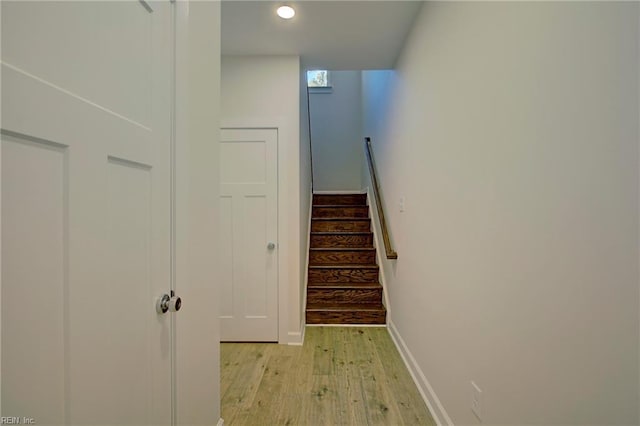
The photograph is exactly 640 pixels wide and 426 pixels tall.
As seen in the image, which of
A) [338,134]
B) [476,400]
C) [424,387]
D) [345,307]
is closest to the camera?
[476,400]

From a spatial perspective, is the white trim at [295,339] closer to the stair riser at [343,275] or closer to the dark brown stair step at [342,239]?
the stair riser at [343,275]

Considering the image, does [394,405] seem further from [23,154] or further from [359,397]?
[23,154]

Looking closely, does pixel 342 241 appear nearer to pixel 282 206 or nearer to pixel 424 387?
pixel 282 206

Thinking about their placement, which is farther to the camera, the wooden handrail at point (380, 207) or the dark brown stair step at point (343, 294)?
the dark brown stair step at point (343, 294)

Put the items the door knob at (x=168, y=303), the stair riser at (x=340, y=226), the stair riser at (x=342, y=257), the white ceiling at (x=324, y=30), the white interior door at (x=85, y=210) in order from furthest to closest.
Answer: the stair riser at (x=340, y=226), the stair riser at (x=342, y=257), the white ceiling at (x=324, y=30), the door knob at (x=168, y=303), the white interior door at (x=85, y=210)

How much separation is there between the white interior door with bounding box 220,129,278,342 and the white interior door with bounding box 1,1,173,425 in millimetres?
1753

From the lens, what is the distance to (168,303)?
3.51 feet

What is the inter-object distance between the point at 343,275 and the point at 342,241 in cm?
54

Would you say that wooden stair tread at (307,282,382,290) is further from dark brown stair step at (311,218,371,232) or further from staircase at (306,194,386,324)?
dark brown stair step at (311,218,371,232)

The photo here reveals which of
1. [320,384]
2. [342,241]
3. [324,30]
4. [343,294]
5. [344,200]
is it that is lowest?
[320,384]

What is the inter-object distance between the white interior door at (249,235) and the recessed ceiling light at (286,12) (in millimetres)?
956

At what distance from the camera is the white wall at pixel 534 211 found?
0.72m

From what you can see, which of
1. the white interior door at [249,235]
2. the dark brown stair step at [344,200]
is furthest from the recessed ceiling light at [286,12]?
the dark brown stair step at [344,200]

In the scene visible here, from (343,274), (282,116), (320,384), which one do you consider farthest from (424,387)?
(282,116)
